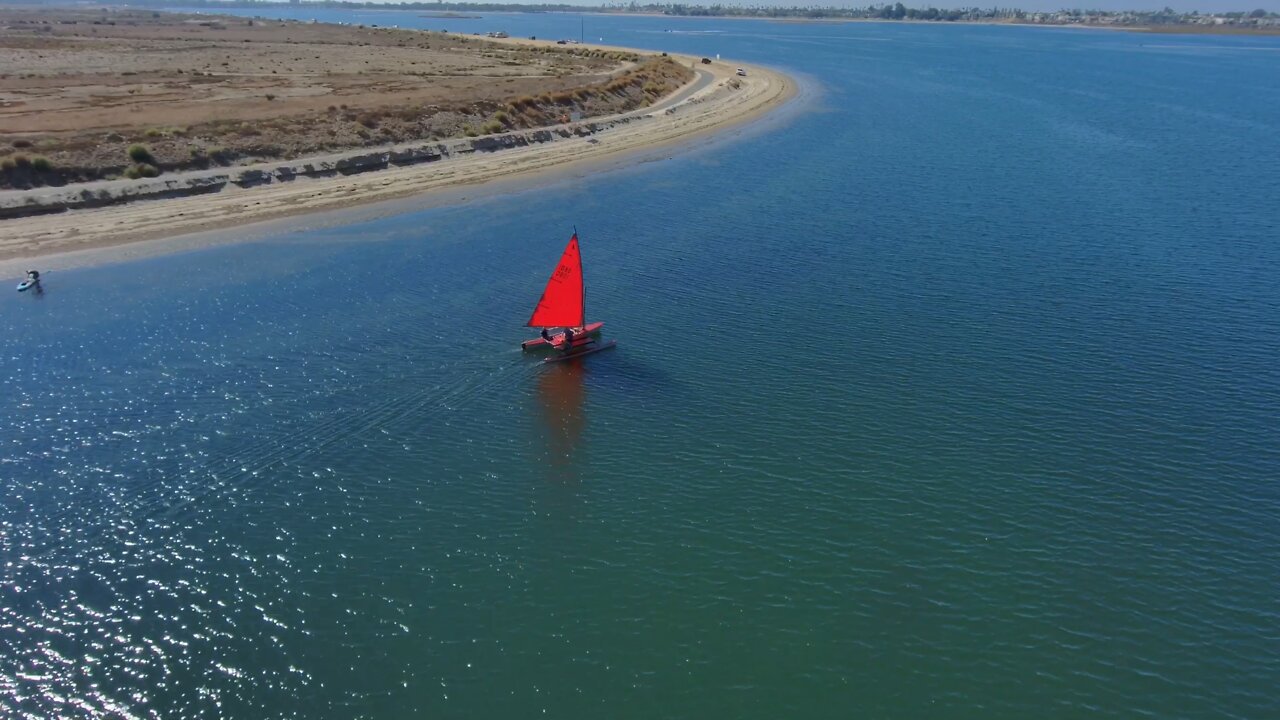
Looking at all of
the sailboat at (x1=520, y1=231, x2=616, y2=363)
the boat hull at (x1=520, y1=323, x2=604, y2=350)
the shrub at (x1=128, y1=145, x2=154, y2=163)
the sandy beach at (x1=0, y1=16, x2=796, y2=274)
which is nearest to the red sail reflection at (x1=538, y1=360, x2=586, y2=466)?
the sailboat at (x1=520, y1=231, x2=616, y2=363)

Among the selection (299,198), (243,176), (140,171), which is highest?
(140,171)

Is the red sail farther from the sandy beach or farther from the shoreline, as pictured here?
the sandy beach

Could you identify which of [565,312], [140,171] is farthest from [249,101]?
[565,312]

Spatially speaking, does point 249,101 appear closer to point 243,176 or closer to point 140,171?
point 243,176

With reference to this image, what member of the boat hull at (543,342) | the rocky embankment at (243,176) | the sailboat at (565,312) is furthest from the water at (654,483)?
the rocky embankment at (243,176)

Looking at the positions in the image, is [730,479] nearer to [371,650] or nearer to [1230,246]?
[371,650]

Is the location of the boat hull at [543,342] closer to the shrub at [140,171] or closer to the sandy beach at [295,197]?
the sandy beach at [295,197]

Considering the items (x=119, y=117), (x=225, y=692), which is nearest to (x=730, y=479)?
(x=225, y=692)

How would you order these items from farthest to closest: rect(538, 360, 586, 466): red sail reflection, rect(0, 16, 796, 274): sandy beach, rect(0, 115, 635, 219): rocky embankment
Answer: rect(0, 115, 635, 219): rocky embankment < rect(0, 16, 796, 274): sandy beach < rect(538, 360, 586, 466): red sail reflection
